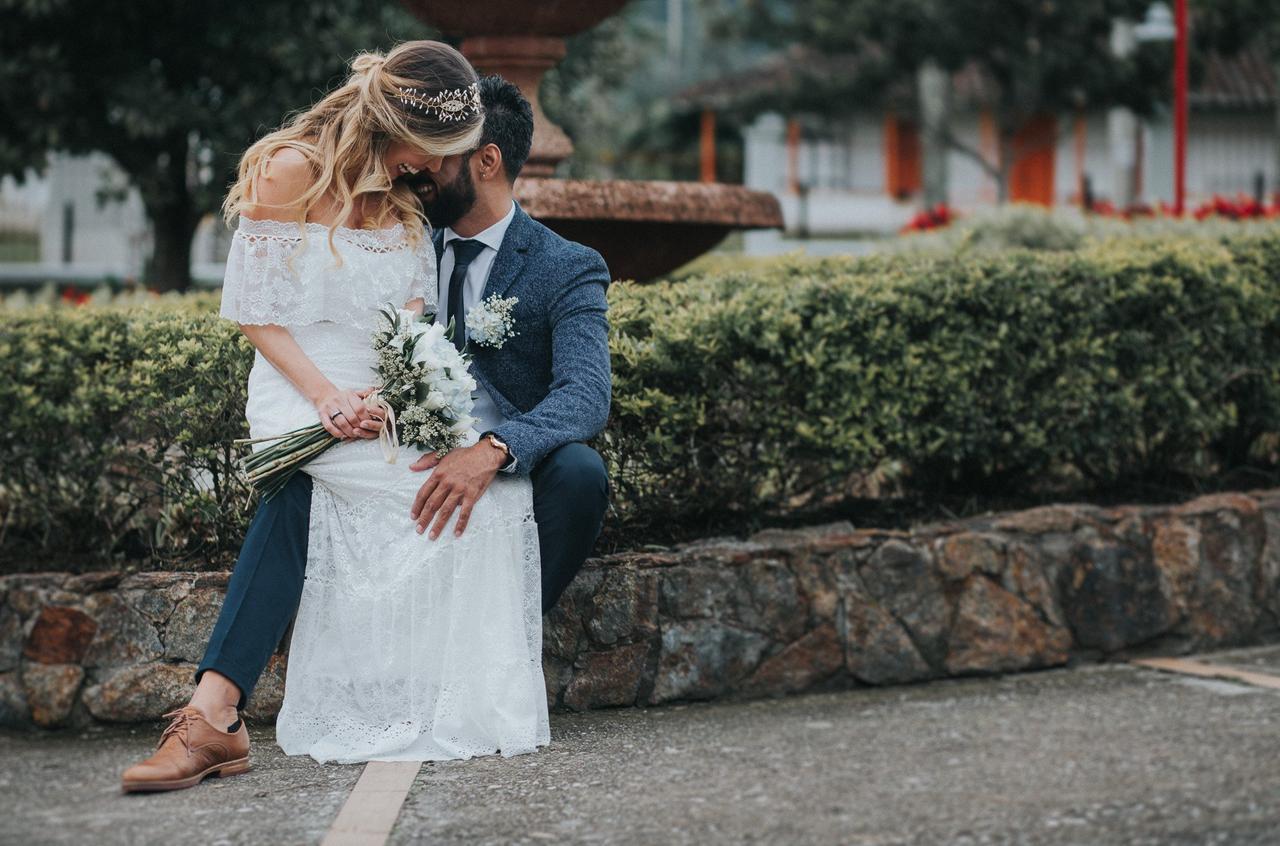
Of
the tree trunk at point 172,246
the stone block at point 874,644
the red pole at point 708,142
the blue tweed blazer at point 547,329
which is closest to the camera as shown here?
the blue tweed blazer at point 547,329

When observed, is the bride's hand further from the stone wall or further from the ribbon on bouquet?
the stone wall

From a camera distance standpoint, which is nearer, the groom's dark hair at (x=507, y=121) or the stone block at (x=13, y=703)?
the groom's dark hair at (x=507, y=121)

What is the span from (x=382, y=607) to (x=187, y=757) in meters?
0.58

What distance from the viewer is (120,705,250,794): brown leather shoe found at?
3557 mm

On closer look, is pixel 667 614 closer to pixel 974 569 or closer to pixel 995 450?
pixel 974 569

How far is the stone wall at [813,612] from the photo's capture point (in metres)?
4.47

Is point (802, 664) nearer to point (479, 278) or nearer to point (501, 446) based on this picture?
point (501, 446)

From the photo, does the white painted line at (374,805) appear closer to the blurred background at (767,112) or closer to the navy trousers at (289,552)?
the navy trousers at (289,552)

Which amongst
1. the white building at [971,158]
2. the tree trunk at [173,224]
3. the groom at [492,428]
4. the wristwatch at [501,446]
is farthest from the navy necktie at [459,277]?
the white building at [971,158]

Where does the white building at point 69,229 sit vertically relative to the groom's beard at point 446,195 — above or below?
above

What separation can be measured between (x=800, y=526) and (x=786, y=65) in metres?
27.1

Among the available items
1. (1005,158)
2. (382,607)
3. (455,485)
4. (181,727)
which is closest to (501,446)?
(455,485)

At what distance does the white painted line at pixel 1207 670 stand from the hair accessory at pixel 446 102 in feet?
9.11

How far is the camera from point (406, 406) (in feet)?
12.5
